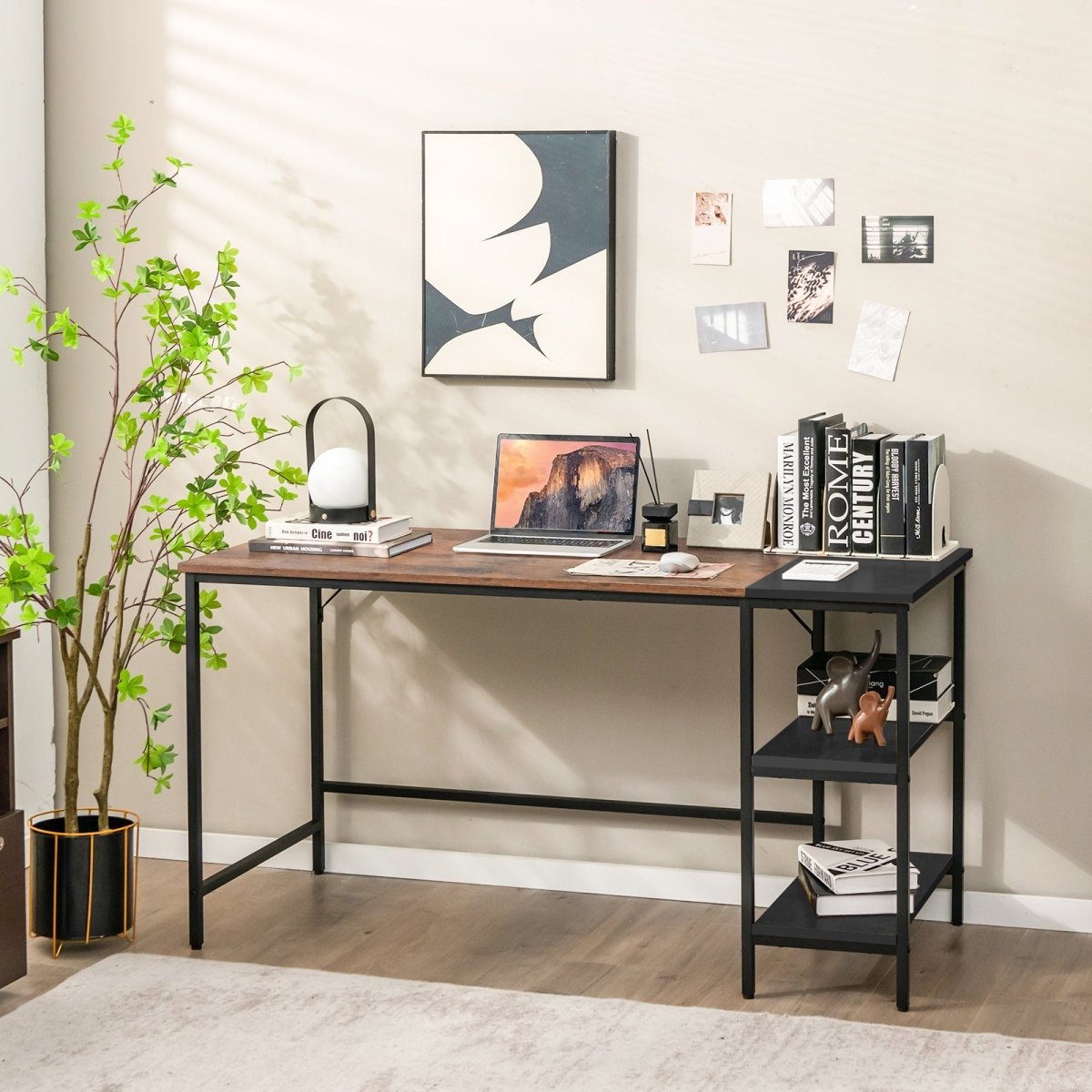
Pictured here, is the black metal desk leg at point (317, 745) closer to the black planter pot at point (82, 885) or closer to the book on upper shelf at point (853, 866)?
the black planter pot at point (82, 885)

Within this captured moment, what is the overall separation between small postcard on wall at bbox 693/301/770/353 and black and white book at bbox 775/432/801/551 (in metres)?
0.29

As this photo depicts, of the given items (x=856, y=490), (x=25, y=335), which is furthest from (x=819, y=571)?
(x=25, y=335)

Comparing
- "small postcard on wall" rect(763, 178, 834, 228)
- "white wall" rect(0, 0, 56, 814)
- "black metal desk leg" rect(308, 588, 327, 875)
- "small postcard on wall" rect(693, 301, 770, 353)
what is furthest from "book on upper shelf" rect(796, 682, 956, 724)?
"white wall" rect(0, 0, 56, 814)

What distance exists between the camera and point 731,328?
3.59 metres

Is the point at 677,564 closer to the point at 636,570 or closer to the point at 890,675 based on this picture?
the point at 636,570

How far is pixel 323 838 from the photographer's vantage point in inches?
157

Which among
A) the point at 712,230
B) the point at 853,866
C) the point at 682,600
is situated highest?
the point at 712,230

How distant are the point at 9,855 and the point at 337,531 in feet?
3.03

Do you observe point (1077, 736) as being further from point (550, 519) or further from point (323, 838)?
point (323, 838)

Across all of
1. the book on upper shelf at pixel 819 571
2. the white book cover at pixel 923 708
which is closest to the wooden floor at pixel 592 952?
the white book cover at pixel 923 708

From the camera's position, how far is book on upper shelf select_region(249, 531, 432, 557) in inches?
134

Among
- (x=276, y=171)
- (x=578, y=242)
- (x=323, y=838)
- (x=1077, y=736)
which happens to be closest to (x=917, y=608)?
(x=1077, y=736)

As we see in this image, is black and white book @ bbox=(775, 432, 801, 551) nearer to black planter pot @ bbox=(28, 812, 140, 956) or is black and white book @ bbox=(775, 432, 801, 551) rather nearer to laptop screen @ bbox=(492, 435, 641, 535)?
laptop screen @ bbox=(492, 435, 641, 535)

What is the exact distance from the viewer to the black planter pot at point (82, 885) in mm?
3451
